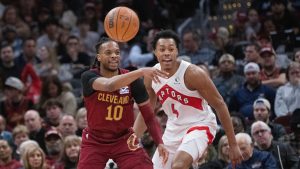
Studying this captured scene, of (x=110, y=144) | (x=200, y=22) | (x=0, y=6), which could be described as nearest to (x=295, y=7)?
(x=200, y=22)

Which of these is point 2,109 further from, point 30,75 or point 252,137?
point 252,137

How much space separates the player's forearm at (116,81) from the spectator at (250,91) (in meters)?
4.89

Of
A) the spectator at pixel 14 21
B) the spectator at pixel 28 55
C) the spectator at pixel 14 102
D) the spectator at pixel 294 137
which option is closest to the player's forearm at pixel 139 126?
the spectator at pixel 294 137

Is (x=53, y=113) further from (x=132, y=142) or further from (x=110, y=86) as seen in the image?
(x=110, y=86)

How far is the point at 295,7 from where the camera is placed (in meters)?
15.8

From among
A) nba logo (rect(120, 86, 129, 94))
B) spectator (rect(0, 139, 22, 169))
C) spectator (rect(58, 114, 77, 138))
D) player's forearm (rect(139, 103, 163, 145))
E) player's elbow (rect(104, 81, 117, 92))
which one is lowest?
spectator (rect(0, 139, 22, 169))

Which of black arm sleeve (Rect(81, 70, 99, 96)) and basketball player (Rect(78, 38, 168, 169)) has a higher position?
black arm sleeve (Rect(81, 70, 99, 96))

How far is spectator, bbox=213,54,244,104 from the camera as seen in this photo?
13.8m

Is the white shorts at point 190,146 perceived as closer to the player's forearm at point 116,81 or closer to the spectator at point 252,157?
the player's forearm at point 116,81

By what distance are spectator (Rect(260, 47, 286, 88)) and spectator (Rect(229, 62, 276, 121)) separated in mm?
386

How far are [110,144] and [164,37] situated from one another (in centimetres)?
131

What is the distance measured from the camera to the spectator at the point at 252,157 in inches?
423

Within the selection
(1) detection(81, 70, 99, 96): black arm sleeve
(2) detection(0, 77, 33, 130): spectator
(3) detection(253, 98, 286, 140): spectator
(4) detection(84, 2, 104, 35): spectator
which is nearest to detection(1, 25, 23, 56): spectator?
(4) detection(84, 2, 104, 35): spectator

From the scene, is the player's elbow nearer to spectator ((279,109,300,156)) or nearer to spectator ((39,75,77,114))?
spectator ((279,109,300,156))
